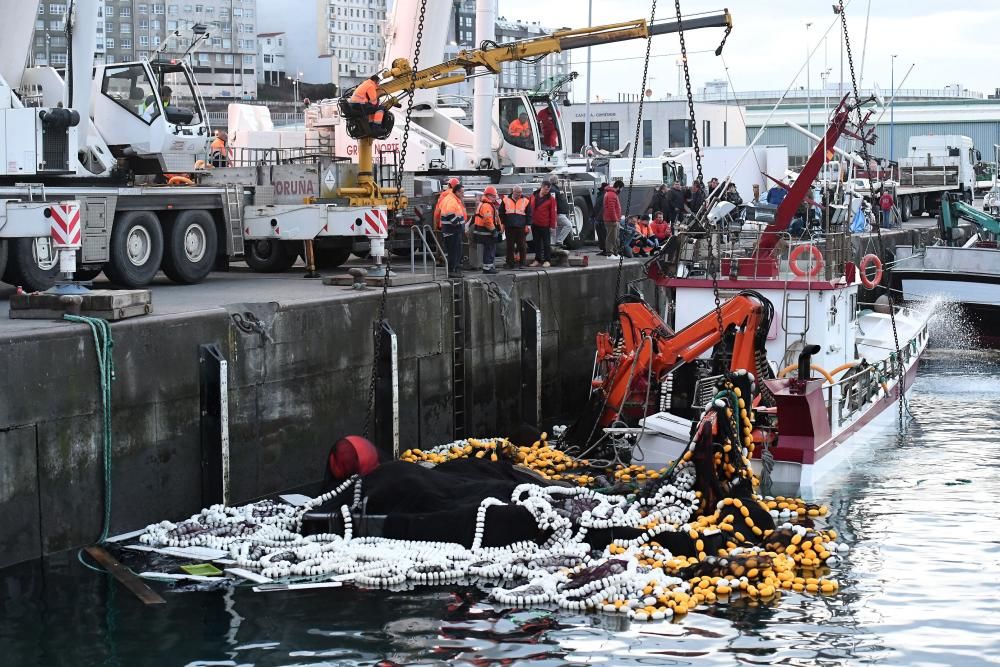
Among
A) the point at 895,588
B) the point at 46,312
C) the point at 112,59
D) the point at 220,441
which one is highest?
the point at 112,59

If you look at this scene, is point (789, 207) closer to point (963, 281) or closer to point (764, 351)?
point (764, 351)

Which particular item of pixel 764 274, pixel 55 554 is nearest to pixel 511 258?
pixel 764 274

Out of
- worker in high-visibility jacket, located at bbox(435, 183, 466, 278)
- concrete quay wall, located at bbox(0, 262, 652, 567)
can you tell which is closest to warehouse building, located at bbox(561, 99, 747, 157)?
concrete quay wall, located at bbox(0, 262, 652, 567)

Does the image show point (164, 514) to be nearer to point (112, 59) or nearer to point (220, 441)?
point (220, 441)

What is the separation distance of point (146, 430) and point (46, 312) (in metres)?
1.37

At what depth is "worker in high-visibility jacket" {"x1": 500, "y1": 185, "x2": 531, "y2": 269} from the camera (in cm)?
1914

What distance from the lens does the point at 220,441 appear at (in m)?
12.5

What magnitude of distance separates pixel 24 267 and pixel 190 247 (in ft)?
8.58

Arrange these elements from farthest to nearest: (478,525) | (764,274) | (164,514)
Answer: (764,274) < (164,514) < (478,525)

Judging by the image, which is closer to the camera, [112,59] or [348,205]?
[348,205]

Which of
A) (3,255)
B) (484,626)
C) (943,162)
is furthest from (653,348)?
(943,162)

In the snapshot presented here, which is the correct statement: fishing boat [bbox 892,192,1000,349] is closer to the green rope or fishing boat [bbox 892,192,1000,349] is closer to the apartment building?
the green rope

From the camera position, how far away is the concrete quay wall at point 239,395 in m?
10.9

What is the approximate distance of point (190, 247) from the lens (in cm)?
1709
